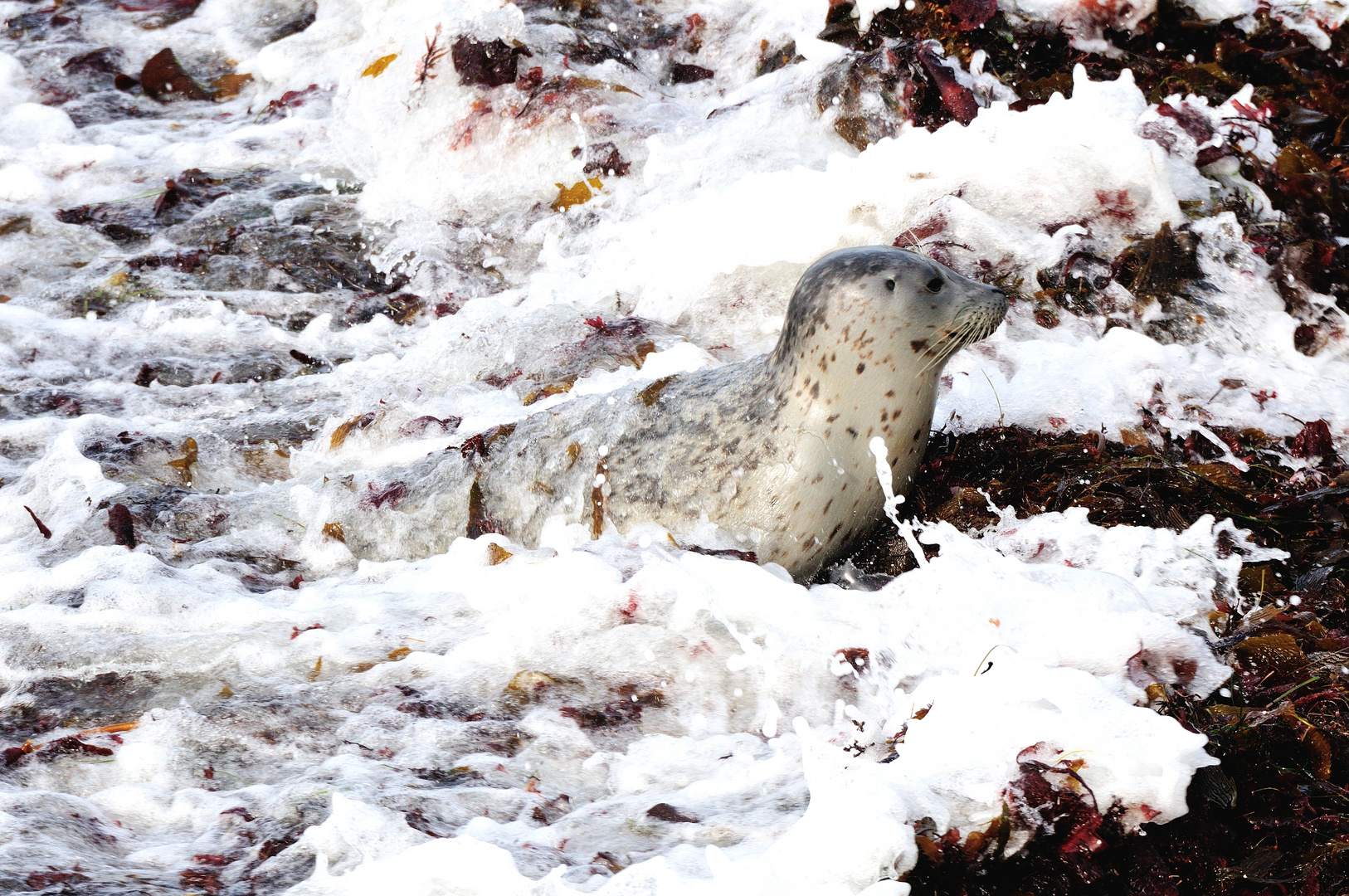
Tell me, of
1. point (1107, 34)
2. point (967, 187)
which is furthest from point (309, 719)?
point (1107, 34)

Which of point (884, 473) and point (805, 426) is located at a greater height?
point (805, 426)

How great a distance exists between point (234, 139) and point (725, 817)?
653 centimetres

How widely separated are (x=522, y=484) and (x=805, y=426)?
44.1 inches

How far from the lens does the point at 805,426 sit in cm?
352

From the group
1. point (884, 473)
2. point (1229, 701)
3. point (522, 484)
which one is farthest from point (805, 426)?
point (1229, 701)

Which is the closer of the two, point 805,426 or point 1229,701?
point 1229,701

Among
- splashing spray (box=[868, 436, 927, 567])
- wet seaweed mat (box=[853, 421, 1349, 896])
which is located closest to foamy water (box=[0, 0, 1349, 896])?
wet seaweed mat (box=[853, 421, 1349, 896])

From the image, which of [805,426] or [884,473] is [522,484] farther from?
[884,473]

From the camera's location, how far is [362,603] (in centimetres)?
363

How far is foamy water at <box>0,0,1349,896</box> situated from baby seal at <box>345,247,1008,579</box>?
213 millimetres

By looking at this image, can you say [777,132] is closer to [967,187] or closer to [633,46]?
[967,187]

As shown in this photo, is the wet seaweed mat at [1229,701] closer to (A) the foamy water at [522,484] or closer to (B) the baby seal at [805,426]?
(A) the foamy water at [522,484]

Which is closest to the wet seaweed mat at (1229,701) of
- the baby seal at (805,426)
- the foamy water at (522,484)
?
the foamy water at (522,484)

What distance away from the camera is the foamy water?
2438mm
